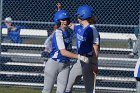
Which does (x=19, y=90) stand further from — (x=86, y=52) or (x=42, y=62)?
(x=86, y=52)

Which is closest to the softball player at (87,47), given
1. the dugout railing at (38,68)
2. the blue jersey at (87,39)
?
the blue jersey at (87,39)

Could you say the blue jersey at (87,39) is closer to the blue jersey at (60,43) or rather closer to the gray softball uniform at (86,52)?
the gray softball uniform at (86,52)

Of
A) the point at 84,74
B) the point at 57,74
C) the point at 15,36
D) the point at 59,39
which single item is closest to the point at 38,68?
the point at 15,36

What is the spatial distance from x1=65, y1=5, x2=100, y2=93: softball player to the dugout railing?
10.3 feet

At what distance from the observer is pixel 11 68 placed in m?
12.4

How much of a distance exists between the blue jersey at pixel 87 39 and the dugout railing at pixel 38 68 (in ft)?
11.3

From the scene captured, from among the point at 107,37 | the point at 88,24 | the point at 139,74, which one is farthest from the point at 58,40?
the point at 107,37

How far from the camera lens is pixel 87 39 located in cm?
845

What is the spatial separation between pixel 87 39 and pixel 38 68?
4.21 metres

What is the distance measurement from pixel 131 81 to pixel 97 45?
388cm

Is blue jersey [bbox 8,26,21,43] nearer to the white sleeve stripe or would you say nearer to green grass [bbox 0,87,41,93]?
green grass [bbox 0,87,41,93]

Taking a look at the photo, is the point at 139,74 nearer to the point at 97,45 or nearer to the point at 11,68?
the point at 97,45

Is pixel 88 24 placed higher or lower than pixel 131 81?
higher

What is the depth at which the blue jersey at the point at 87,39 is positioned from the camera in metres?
8.32
